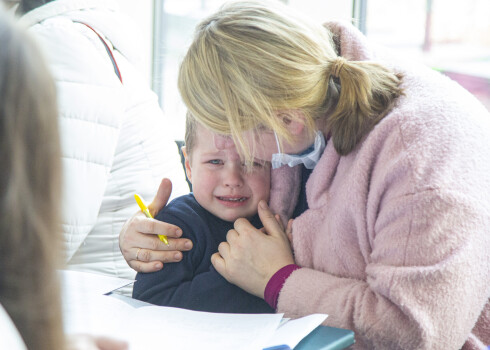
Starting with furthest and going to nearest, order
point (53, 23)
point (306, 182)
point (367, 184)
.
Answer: point (53, 23)
point (306, 182)
point (367, 184)

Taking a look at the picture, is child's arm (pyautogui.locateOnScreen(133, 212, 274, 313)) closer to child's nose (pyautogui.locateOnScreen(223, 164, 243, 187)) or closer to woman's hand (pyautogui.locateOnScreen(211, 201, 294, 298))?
woman's hand (pyautogui.locateOnScreen(211, 201, 294, 298))

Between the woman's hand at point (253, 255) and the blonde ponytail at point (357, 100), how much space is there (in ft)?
0.75

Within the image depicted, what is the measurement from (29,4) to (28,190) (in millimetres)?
1706

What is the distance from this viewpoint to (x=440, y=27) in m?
2.36

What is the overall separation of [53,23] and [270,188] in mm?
863

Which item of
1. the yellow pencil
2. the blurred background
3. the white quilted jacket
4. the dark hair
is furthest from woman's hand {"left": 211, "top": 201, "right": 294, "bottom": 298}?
the dark hair

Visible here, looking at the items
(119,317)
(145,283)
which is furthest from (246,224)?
(119,317)

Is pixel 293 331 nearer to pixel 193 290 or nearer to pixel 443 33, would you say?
pixel 193 290

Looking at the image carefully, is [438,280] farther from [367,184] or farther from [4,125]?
[4,125]

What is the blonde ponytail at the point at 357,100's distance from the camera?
3.61 feet

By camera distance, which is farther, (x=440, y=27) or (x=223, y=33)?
(x=440, y=27)

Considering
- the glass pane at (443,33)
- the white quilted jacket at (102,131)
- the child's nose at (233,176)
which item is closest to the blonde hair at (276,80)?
the child's nose at (233,176)

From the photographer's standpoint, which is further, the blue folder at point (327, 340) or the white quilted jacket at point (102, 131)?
the white quilted jacket at point (102, 131)

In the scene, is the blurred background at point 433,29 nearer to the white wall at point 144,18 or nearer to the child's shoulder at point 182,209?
the child's shoulder at point 182,209
